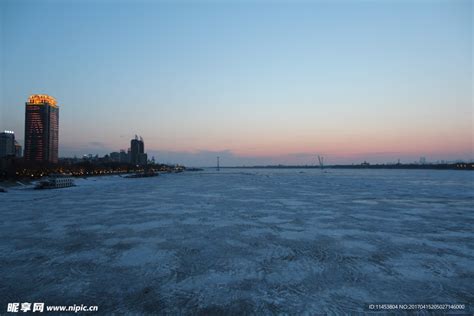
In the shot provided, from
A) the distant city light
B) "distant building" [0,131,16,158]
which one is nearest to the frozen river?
"distant building" [0,131,16,158]

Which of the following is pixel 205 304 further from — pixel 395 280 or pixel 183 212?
pixel 183 212

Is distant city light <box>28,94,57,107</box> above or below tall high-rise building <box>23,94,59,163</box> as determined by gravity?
above

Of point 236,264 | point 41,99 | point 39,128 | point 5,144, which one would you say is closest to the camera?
point 236,264

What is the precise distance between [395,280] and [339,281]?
1.32m

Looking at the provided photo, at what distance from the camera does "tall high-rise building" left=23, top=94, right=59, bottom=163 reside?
172 m

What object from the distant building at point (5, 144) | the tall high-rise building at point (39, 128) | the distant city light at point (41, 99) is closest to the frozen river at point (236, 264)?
the tall high-rise building at point (39, 128)

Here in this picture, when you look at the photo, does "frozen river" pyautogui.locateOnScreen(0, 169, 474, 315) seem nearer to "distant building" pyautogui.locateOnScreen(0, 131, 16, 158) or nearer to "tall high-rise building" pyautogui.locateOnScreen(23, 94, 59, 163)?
"tall high-rise building" pyautogui.locateOnScreen(23, 94, 59, 163)

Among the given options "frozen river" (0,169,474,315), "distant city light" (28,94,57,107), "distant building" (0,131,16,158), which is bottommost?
"frozen river" (0,169,474,315)

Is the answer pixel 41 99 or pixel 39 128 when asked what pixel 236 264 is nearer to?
pixel 39 128

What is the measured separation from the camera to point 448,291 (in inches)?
232

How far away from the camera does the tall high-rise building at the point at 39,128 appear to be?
566 feet

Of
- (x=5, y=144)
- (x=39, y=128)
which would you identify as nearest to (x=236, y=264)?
(x=39, y=128)

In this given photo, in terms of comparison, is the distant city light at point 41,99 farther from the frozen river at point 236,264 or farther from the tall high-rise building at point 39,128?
the frozen river at point 236,264

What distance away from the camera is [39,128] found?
172625mm
